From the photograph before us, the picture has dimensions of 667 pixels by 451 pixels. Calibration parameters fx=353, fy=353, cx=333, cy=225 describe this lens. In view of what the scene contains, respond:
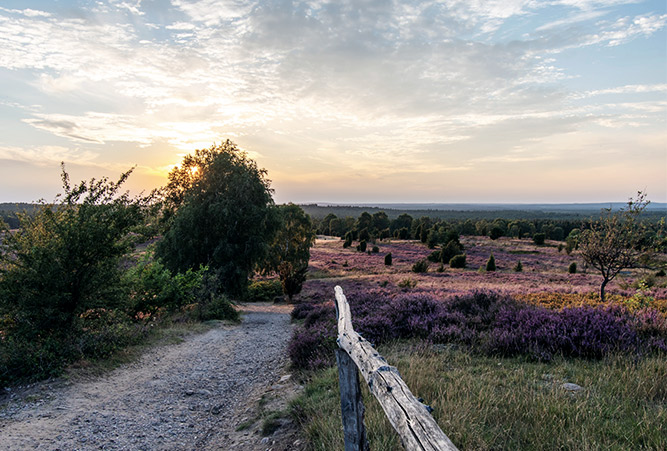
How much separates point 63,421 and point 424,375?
5.94 meters

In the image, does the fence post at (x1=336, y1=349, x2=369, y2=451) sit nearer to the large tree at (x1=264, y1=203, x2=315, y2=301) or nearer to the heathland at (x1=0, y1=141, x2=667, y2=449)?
the heathland at (x1=0, y1=141, x2=667, y2=449)

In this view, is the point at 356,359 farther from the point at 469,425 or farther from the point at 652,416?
the point at 652,416

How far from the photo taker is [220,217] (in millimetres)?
20812

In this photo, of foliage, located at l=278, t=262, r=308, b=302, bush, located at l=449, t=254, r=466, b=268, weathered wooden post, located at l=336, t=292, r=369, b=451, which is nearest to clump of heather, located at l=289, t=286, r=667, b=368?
weathered wooden post, located at l=336, t=292, r=369, b=451

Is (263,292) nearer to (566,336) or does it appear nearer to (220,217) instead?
(220,217)

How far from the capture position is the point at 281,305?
80.7ft

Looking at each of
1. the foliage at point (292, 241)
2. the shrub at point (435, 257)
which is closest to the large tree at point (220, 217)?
the foliage at point (292, 241)

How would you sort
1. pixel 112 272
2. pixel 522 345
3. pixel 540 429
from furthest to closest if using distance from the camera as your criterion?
pixel 112 272
pixel 522 345
pixel 540 429

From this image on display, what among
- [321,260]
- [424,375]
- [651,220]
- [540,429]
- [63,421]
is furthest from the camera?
[321,260]

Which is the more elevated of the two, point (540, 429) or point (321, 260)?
point (540, 429)

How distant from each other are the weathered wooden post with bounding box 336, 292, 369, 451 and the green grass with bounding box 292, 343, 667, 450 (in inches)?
16.0

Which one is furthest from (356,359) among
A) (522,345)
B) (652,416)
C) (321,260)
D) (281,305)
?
(321,260)

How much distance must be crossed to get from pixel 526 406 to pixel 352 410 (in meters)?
2.21

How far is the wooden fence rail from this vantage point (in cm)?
189
